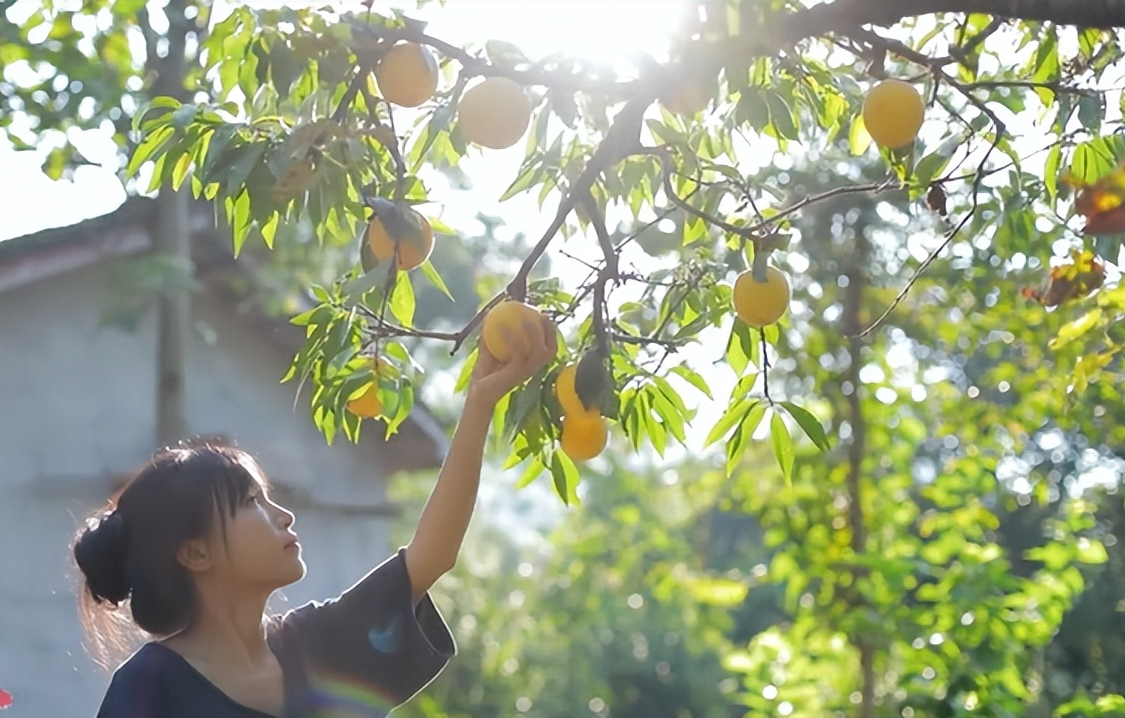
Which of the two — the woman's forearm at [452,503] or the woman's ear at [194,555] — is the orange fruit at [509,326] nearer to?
the woman's forearm at [452,503]

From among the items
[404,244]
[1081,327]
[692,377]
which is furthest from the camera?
[1081,327]

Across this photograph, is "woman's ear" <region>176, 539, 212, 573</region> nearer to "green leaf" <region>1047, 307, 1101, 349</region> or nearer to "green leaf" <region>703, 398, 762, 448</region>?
"green leaf" <region>703, 398, 762, 448</region>

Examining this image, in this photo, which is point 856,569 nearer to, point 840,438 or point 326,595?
point 840,438

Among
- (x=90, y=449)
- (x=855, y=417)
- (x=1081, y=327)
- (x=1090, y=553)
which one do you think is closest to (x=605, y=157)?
(x=1081, y=327)

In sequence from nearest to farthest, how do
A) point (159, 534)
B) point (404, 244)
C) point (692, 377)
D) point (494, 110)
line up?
point (404, 244)
point (494, 110)
point (159, 534)
point (692, 377)

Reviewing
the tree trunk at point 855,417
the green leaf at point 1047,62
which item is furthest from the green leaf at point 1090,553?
the green leaf at point 1047,62

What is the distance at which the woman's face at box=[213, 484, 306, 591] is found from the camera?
1224mm

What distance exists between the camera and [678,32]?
1045mm

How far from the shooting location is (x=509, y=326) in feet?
3.74

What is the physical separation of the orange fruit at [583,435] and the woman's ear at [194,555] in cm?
34

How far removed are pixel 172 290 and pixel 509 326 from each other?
Answer: 8.36 feet

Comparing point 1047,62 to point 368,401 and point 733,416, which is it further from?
point 368,401

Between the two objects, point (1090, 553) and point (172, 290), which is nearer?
point (1090, 553)

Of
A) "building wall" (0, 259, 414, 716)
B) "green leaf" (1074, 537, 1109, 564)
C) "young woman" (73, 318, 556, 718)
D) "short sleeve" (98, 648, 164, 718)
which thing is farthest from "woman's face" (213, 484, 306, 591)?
"building wall" (0, 259, 414, 716)
